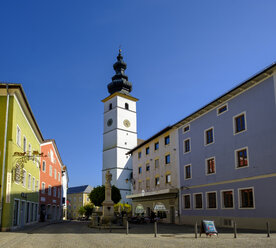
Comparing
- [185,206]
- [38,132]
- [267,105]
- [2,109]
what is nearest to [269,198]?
[267,105]

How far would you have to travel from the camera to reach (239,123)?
25891 millimetres

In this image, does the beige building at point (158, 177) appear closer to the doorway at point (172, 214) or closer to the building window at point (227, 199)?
the doorway at point (172, 214)

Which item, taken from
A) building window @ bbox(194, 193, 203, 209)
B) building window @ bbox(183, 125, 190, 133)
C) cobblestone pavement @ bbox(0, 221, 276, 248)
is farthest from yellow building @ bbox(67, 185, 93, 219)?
cobblestone pavement @ bbox(0, 221, 276, 248)

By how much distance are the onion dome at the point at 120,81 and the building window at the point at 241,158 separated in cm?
5705

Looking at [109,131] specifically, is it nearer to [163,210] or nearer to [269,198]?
[163,210]

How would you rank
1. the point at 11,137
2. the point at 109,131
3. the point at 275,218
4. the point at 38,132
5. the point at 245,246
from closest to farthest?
the point at 245,246 < the point at 275,218 < the point at 11,137 < the point at 38,132 < the point at 109,131

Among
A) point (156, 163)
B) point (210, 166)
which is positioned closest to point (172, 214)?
point (156, 163)

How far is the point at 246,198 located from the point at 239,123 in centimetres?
597

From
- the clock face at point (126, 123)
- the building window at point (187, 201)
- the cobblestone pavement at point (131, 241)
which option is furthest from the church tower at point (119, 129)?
the cobblestone pavement at point (131, 241)

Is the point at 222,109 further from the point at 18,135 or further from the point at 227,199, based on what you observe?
the point at 18,135

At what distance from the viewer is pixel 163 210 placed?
1457 inches

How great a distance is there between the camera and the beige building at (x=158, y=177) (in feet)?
118

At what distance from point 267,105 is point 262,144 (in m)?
2.86

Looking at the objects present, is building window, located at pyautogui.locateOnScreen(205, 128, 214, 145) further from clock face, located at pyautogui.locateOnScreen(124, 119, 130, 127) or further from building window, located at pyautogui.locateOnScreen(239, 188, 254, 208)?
clock face, located at pyautogui.locateOnScreen(124, 119, 130, 127)
